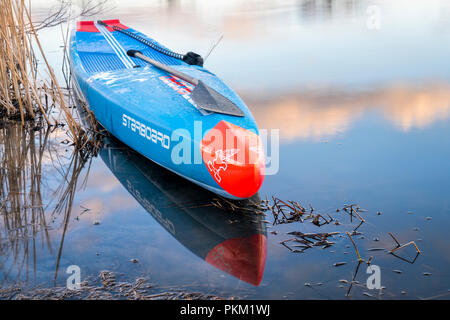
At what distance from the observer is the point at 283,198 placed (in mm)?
3561

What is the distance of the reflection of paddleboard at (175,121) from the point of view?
3396 mm

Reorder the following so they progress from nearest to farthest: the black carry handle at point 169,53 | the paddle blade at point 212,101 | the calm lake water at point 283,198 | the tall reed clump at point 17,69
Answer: the calm lake water at point 283,198 < the paddle blade at point 212,101 < the tall reed clump at point 17,69 < the black carry handle at point 169,53

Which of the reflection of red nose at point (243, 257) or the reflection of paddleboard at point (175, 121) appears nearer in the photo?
the reflection of red nose at point (243, 257)

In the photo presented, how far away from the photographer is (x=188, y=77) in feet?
14.2

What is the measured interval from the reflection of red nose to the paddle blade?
106 cm

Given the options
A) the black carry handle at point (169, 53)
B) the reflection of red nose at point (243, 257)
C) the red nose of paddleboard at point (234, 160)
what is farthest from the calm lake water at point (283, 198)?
the black carry handle at point (169, 53)

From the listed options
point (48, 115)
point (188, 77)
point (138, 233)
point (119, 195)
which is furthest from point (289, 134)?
point (48, 115)

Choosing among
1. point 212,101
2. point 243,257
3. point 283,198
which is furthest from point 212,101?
point 243,257

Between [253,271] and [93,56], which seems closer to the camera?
[253,271]

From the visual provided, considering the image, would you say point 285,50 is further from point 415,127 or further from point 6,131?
point 6,131

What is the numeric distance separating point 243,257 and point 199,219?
0.54 m

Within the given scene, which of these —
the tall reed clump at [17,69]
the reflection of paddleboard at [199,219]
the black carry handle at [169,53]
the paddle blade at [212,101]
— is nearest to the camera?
the reflection of paddleboard at [199,219]

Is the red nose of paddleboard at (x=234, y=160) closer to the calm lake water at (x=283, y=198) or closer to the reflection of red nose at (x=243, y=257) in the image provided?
the calm lake water at (x=283, y=198)
